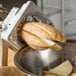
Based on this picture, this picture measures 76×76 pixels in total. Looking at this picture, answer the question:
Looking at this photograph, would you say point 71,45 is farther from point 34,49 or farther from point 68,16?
point 68,16

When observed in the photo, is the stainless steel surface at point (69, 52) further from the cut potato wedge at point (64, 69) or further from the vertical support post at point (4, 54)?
the vertical support post at point (4, 54)

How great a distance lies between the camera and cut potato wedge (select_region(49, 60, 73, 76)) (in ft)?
1.64

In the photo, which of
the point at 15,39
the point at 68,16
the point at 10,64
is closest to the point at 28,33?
the point at 15,39

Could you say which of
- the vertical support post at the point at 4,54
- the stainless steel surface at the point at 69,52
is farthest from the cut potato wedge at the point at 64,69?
the vertical support post at the point at 4,54

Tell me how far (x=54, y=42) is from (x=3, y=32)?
0.14 m

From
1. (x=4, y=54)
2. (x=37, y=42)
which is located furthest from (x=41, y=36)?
(x=4, y=54)

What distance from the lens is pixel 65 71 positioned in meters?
0.50

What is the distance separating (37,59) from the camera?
546 mm

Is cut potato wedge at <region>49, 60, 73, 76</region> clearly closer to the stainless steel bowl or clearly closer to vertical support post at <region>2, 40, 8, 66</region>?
the stainless steel bowl

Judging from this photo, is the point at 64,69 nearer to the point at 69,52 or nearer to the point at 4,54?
the point at 69,52

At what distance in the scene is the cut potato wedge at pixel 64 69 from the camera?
0.50 m

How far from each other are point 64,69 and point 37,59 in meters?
0.08

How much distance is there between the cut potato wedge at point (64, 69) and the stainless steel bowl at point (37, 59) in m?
0.03

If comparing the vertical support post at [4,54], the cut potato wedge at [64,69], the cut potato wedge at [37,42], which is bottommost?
the cut potato wedge at [64,69]
